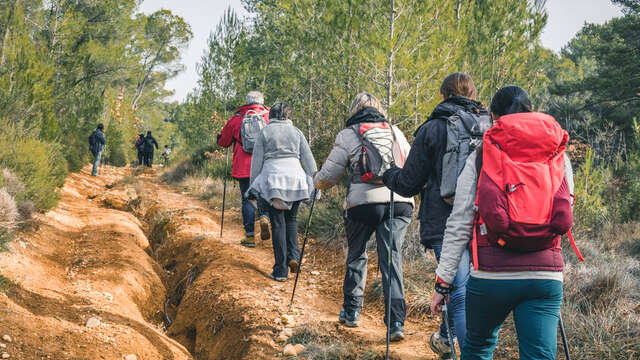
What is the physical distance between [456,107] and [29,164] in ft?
23.6

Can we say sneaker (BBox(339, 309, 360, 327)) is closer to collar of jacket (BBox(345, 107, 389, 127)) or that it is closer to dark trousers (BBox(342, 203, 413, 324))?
dark trousers (BBox(342, 203, 413, 324))

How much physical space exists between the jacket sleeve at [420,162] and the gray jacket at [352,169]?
79cm

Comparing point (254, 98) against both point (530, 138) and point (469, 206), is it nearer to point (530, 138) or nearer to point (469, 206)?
point (469, 206)

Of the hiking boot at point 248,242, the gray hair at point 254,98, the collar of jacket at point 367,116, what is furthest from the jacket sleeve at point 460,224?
the hiking boot at point 248,242

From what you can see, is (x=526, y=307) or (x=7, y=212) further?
(x=7, y=212)

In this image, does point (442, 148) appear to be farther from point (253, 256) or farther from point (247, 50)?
point (247, 50)

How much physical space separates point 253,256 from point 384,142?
341 centimetres

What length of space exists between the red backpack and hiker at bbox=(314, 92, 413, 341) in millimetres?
1836

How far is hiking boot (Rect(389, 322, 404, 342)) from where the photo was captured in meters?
3.72

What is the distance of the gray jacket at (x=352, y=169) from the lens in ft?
12.6

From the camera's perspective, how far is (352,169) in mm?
3959

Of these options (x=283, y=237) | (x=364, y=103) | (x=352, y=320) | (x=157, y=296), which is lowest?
(x=157, y=296)

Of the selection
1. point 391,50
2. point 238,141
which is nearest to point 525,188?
point 238,141

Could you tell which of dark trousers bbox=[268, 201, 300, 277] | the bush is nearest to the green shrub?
the bush
